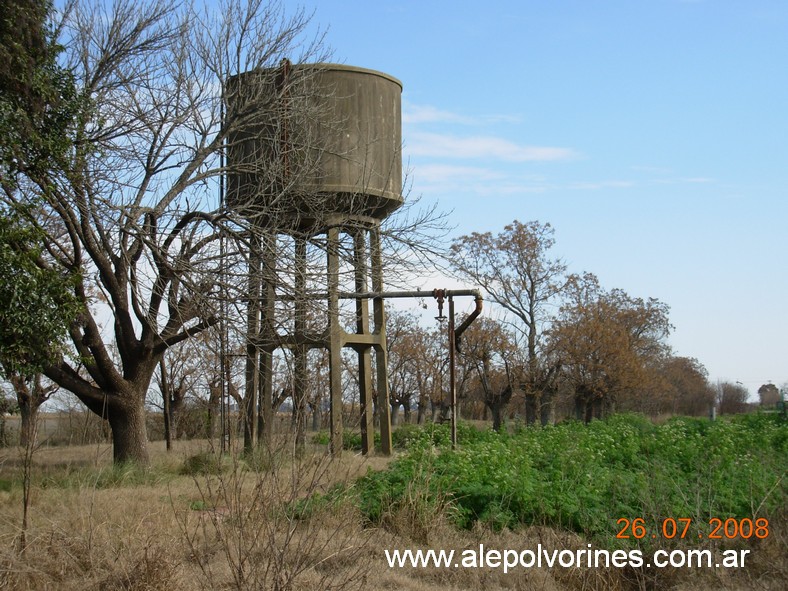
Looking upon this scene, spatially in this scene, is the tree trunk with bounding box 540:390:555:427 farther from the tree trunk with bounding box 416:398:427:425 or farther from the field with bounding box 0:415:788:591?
the field with bounding box 0:415:788:591

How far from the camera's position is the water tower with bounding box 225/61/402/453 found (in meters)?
12.8

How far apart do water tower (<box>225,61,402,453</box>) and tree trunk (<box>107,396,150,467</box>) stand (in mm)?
1606

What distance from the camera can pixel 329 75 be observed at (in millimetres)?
15148

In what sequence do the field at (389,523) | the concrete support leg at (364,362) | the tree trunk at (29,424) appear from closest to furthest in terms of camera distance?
the field at (389,523) < the tree trunk at (29,424) < the concrete support leg at (364,362)

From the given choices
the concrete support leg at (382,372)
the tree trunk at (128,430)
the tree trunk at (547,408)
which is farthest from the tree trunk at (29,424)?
the tree trunk at (547,408)

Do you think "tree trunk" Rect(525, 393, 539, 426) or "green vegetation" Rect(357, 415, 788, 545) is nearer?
"green vegetation" Rect(357, 415, 788, 545)

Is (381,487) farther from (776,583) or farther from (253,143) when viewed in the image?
(253,143)

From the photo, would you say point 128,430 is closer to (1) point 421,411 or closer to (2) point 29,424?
(2) point 29,424

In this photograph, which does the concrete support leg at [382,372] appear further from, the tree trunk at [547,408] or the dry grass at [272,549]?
the tree trunk at [547,408]

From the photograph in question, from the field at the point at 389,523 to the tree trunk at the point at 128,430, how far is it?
7.63 feet

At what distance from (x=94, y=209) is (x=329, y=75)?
16.9 ft
